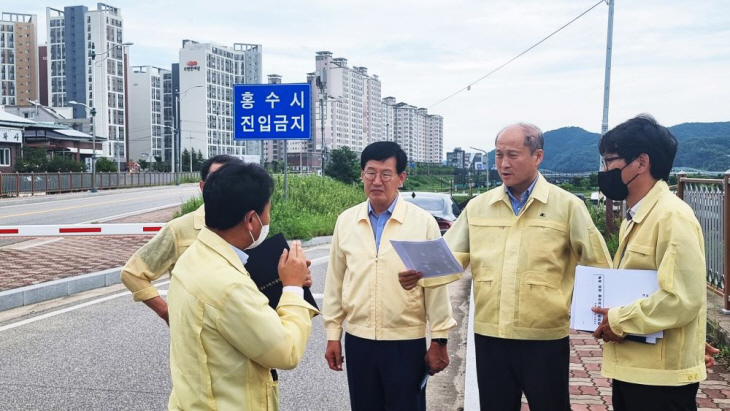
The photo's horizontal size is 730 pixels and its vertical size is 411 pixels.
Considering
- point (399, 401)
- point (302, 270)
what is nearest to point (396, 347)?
point (399, 401)

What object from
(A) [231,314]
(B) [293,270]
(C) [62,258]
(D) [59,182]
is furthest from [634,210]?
(D) [59,182]

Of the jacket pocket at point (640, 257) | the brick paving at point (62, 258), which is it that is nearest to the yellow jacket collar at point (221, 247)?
the jacket pocket at point (640, 257)

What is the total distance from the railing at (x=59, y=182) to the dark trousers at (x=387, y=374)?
114 ft

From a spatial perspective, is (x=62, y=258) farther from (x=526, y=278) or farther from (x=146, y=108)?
(x=146, y=108)

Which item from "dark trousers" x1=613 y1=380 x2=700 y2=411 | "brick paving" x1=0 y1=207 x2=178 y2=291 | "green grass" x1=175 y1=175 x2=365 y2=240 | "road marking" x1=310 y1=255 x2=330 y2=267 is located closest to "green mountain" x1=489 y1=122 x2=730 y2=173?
"green grass" x1=175 y1=175 x2=365 y2=240

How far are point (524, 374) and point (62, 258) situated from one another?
1097cm

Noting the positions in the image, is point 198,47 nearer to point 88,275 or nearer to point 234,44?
point 234,44

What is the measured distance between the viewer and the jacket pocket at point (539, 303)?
11.2 ft

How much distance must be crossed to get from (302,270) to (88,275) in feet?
28.6

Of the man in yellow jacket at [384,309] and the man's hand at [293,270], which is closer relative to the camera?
the man's hand at [293,270]

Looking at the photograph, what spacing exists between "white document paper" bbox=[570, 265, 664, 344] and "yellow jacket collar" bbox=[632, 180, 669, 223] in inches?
8.9

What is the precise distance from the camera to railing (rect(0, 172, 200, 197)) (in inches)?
1363

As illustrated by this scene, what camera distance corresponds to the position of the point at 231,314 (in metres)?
2.26

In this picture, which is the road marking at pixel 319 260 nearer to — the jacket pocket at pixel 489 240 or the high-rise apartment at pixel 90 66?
the jacket pocket at pixel 489 240
